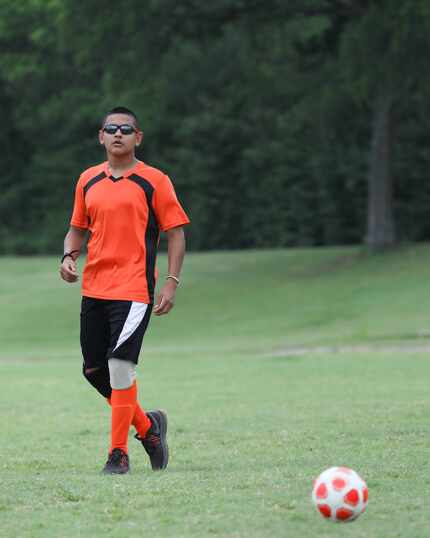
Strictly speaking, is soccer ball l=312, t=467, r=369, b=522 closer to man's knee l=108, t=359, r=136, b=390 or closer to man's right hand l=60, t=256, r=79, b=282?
man's knee l=108, t=359, r=136, b=390

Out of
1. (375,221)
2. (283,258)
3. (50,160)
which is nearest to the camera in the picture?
(375,221)

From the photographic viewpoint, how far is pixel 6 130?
57.7 m

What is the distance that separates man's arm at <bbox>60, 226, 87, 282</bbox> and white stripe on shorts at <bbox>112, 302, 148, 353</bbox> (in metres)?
0.43

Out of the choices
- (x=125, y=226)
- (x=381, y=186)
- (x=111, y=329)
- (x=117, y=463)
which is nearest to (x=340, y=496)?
(x=117, y=463)

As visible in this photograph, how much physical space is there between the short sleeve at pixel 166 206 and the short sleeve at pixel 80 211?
0.45 metres

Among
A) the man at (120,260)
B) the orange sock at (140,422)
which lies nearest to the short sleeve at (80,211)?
the man at (120,260)

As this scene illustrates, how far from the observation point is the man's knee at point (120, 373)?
25.3ft

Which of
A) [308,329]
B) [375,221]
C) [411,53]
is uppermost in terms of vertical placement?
[411,53]

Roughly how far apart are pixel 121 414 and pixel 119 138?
168 cm

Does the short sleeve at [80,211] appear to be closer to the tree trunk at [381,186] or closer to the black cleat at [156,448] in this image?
the black cleat at [156,448]

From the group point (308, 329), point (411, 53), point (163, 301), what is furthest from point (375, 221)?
point (163, 301)

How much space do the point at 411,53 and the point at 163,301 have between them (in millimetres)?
21147

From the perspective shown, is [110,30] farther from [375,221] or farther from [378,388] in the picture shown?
[378,388]

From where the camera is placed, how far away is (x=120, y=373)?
25.3 feet
